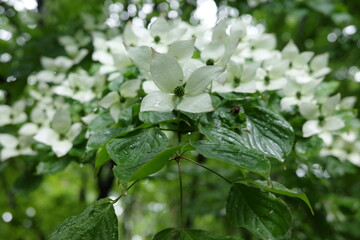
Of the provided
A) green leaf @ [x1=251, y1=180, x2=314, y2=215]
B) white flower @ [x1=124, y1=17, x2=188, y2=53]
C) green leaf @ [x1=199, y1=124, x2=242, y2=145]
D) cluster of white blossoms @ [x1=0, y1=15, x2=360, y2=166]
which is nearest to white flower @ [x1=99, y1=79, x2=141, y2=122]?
cluster of white blossoms @ [x1=0, y1=15, x2=360, y2=166]

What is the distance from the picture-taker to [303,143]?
804 millimetres

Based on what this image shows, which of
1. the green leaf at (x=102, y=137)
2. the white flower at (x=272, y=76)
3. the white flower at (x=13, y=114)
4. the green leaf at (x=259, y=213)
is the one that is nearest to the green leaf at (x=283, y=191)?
the green leaf at (x=259, y=213)

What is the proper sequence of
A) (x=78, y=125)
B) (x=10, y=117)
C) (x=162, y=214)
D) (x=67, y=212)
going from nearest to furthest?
(x=78, y=125), (x=10, y=117), (x=67, y=212), (x=162, y=214)

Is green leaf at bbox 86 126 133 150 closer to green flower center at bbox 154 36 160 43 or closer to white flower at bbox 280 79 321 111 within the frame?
green flower center at bbox 154 36 160 43

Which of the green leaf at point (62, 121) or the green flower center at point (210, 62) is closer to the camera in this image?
the green flower center at point (210, 62)

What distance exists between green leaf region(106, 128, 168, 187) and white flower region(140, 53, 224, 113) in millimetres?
45

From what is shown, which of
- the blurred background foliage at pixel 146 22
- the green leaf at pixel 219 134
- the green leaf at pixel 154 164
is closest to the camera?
the green leaf at pixel 154 164

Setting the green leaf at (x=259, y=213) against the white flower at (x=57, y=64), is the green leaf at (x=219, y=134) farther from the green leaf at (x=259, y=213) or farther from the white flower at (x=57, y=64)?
the white flower at (x=57, y=64)

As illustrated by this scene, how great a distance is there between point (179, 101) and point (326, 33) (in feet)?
6.04

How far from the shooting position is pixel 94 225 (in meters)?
0.54

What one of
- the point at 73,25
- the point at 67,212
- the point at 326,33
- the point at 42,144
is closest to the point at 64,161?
the point at 42,144

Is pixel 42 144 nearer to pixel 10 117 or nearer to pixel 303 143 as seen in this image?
pixel 10 117

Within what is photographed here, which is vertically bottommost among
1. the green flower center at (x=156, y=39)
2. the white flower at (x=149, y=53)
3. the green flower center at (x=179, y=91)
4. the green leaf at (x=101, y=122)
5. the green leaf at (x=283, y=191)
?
the green leaf at (x=101, y=122)

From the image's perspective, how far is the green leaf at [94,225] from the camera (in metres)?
0.53
